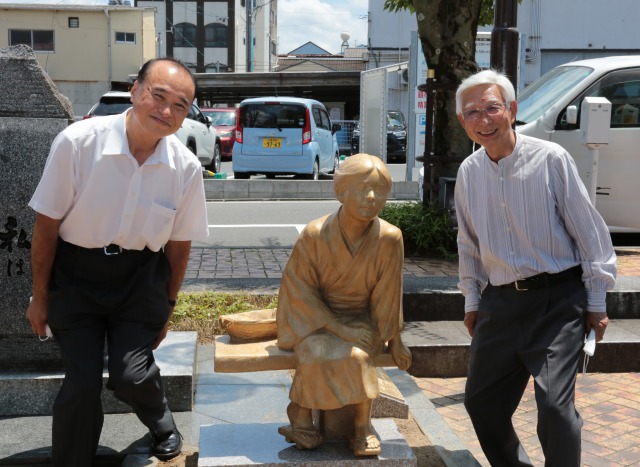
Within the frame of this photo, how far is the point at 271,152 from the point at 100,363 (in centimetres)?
1380

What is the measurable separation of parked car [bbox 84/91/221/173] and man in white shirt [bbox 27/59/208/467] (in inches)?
500

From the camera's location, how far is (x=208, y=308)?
5.87 m

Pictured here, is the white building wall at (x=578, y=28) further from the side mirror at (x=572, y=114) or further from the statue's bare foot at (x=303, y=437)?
the statue's bare foot at (x=303, y=437)

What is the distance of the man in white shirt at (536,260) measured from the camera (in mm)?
3074

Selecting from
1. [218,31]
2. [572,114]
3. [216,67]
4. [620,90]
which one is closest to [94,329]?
[572,114]

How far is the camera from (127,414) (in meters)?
4.25

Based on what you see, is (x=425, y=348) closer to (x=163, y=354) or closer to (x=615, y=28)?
(x=163, y=354)

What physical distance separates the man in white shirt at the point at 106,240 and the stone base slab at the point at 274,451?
396mm

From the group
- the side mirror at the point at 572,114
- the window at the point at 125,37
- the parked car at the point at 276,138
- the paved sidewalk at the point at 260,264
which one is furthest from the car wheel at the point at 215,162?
the window at the point at 125,37

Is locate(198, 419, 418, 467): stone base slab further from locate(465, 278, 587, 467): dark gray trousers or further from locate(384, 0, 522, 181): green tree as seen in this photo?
locate(384, 0, 522, 181): green tree

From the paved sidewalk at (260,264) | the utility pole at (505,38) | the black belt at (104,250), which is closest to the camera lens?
the black belt at (104,250)

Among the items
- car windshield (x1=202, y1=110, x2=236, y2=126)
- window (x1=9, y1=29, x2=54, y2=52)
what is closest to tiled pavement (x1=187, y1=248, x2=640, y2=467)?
car windshield (x1=202, y1=110, x2=236, y2=126)

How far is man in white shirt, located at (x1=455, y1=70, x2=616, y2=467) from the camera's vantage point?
121 inches

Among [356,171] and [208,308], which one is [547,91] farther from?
[356,171]
